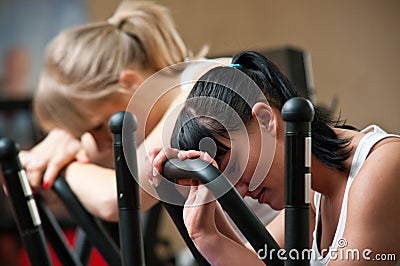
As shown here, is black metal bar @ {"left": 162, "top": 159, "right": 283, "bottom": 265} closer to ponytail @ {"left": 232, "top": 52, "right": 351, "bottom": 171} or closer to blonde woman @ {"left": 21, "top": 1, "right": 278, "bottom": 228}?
ponytail @ {"left": 232, "top": 52, "right": 351, "bottom": 171}

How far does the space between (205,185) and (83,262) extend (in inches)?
34.3

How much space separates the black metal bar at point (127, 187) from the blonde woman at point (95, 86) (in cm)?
41

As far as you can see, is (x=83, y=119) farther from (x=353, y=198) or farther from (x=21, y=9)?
(x=21, y=9)

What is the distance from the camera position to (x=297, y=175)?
75cm

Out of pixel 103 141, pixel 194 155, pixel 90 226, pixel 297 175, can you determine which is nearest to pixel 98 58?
pixel 103 141

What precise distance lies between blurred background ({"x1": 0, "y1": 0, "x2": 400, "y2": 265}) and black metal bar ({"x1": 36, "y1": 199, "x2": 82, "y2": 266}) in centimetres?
230

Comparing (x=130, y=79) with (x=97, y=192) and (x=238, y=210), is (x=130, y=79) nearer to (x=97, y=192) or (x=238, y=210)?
(x=97, y=192)

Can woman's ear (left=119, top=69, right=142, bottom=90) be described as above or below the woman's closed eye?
above

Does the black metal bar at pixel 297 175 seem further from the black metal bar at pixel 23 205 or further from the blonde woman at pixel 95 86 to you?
the blonde woman at pixel 95 86

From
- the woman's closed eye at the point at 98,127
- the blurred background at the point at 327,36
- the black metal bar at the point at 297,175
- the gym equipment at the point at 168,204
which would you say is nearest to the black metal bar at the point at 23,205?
the gym equipment at the point at 168,204

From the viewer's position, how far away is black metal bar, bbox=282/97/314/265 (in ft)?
2.41

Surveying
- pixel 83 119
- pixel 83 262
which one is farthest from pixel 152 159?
pixel 83 262

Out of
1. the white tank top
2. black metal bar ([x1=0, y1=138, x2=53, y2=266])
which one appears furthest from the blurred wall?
the white tank top

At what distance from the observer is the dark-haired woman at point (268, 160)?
0.89 meters
